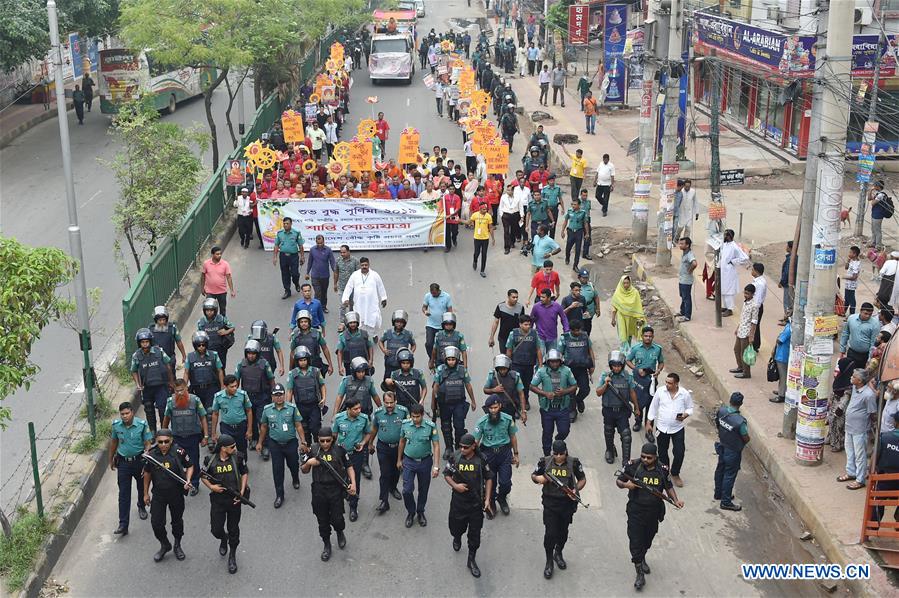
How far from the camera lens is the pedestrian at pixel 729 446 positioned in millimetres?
11086

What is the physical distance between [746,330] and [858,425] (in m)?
3.27

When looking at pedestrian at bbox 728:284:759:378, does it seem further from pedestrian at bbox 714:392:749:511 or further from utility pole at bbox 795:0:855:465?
pedestrian at bbox 714:392:749:511

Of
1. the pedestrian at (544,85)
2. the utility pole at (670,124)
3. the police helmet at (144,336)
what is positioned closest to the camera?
the police helmet at (144,336)

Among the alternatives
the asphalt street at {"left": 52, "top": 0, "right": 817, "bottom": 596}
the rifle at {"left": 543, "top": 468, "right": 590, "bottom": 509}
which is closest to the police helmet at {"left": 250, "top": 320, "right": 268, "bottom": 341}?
the asphalt street at {"left": 52, "top": 0, "right": 817, "bottom": 596}

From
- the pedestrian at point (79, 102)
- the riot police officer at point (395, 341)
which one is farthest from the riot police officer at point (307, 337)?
the pedestrian at point (79, 102)

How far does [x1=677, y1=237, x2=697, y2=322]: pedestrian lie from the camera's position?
16.5 metres

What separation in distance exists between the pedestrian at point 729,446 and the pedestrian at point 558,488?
6.87ft

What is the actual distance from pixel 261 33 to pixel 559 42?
20760 mm

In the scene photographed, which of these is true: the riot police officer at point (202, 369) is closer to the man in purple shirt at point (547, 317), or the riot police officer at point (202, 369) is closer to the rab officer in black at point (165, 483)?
the rab officer in black at point (165, 483)

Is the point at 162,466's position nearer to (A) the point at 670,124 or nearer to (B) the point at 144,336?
(B) the point at 144,336

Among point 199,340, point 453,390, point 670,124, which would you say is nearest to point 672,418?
point 453,390

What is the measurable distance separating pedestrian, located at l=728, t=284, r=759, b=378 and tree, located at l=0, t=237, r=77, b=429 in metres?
8.70

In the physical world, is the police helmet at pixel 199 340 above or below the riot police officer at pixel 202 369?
above

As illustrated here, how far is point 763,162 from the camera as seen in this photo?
29406 mm
